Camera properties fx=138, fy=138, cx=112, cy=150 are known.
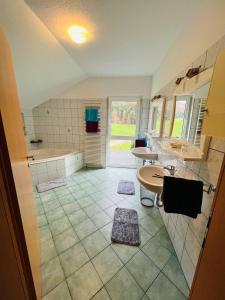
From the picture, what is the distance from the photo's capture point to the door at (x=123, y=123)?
346cm

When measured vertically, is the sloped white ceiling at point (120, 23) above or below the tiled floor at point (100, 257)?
above

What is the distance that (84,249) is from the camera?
1.59m

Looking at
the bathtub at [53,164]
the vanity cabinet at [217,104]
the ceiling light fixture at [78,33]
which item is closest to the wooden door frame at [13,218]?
the vanity cabinet at [217,104]

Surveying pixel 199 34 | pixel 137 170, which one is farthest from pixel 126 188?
pixel 199 34

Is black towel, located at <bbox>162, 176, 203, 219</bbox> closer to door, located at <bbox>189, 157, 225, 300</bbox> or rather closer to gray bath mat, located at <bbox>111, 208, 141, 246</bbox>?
door, located at <bbox>189, 157, 225, 300</bbox>

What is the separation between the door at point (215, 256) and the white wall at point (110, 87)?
3071 mm

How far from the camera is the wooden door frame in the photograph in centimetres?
72

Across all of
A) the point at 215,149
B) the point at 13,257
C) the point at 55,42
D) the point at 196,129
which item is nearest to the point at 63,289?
the point at 13,257

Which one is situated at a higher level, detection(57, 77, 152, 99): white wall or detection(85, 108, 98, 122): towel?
detection(57, 77, 152, 99): white wall

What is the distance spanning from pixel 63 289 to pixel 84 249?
392 mm

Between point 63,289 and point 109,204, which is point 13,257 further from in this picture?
point 109,204

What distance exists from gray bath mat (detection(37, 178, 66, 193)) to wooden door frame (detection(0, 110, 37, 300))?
6.45 feet

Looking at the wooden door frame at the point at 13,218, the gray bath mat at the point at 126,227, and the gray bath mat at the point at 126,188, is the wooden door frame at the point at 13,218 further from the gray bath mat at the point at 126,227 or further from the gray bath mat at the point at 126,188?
the gray bath mat at the point at 126,188

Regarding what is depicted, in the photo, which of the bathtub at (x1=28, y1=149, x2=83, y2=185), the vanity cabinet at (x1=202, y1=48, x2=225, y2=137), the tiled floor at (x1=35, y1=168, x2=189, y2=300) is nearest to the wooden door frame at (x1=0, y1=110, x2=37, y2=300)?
the tiled floor at (x1=35, y1=168, x2=189, y2=300)
